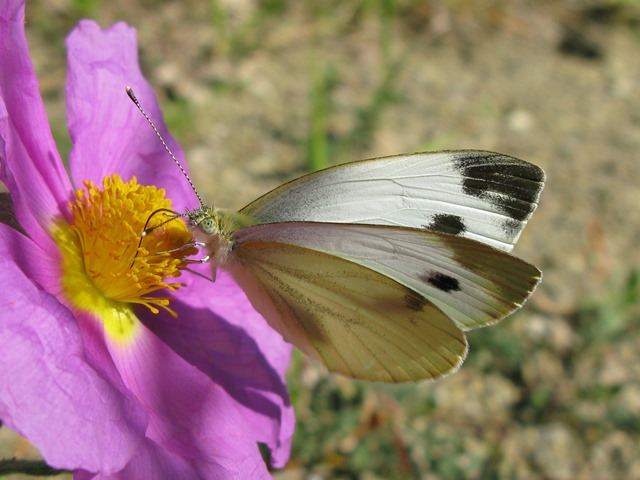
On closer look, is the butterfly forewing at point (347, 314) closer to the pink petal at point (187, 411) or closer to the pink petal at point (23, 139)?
the pink petal at point (187, 411)

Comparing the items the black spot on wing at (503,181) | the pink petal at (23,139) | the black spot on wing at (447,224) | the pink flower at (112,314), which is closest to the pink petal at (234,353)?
the pink flower at (112,314)

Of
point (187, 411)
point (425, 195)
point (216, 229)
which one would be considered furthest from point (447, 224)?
point (187, 411)

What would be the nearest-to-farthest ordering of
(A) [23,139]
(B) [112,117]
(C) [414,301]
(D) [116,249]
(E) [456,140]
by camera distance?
(A) [23,139]
(D) [116,249]
(C) [414,301]
(B) [112,117]
(E) [456,140]

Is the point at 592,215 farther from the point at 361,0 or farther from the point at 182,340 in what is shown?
the point at 182,340

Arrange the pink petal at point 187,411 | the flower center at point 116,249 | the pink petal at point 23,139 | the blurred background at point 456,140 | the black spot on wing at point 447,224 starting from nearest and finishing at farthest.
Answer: the pink petal at point 23,139
the pink petal at point 187,411
the flower center at point 116,249
the black spot on wing at point 447,224
the blurred background at point 456,140

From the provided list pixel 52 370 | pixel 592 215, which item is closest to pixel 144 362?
pixel 52 370

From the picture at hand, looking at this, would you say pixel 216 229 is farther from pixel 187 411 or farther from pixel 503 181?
pixel 503 181
